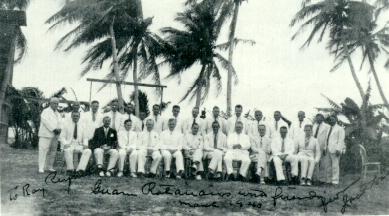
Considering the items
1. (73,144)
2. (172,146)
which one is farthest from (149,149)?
(73,144)

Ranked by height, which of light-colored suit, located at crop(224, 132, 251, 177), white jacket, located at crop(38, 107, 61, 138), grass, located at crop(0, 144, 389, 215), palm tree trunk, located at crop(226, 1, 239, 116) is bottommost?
grass, located at crop(0, 144, 389, 215)

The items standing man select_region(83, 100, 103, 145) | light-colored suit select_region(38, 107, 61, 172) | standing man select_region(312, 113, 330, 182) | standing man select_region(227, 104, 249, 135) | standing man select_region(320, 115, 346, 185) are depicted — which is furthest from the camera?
standing man select_region(227, 104, 249, 135)

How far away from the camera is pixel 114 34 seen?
2564 centimetres

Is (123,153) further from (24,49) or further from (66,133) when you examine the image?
(24,49)

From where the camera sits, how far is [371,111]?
16719mm

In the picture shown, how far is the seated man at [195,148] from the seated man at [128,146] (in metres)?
1.15

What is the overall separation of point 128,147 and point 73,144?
119 cm

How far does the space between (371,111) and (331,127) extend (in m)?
5.14

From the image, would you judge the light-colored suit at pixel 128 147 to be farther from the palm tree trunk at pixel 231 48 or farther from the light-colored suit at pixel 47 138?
the palm tree trunk at pixel 231 48

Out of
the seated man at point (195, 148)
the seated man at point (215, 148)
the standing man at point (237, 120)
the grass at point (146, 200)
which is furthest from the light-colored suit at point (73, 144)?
the standing man at point (237, 120)

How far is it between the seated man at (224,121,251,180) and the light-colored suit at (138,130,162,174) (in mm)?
1523

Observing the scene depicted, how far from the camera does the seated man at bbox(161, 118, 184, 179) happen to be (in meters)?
11.0

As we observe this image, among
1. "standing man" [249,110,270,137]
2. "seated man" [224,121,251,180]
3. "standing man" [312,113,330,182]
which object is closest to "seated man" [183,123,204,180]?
"seated man" [224,121,251,180]

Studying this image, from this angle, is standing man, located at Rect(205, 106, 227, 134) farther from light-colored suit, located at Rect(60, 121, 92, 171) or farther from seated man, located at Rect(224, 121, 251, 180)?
light-colored suit, located at Rect(60, 121, 92, 171)
